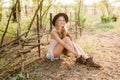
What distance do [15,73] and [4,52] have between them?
40 centimetres

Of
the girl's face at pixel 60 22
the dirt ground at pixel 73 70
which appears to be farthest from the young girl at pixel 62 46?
the dirt ground at pixel 73 70

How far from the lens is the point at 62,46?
4387mm

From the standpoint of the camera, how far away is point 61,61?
458 centimetres

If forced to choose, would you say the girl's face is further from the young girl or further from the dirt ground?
the dirt ground

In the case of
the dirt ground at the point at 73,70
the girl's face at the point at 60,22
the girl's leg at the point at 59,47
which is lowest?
the dirt ground at the point at 73,70

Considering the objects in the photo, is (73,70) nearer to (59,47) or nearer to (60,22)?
(59,47)

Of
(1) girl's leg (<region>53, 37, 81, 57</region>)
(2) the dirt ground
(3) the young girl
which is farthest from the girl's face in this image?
(2) the dirt ground

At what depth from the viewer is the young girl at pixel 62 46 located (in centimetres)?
433

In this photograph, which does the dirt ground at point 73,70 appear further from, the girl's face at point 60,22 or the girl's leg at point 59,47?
the girl's face at point 60,22

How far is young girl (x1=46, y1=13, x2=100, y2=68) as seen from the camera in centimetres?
433

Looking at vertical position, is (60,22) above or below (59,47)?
above

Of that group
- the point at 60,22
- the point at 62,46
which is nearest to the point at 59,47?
the point at 62,46

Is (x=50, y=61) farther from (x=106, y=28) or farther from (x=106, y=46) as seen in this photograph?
(x=106, y=28)

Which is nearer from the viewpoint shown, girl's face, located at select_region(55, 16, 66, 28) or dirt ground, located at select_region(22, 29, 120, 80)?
dirt ground, located at select_region(22, 29, 120, 80)
